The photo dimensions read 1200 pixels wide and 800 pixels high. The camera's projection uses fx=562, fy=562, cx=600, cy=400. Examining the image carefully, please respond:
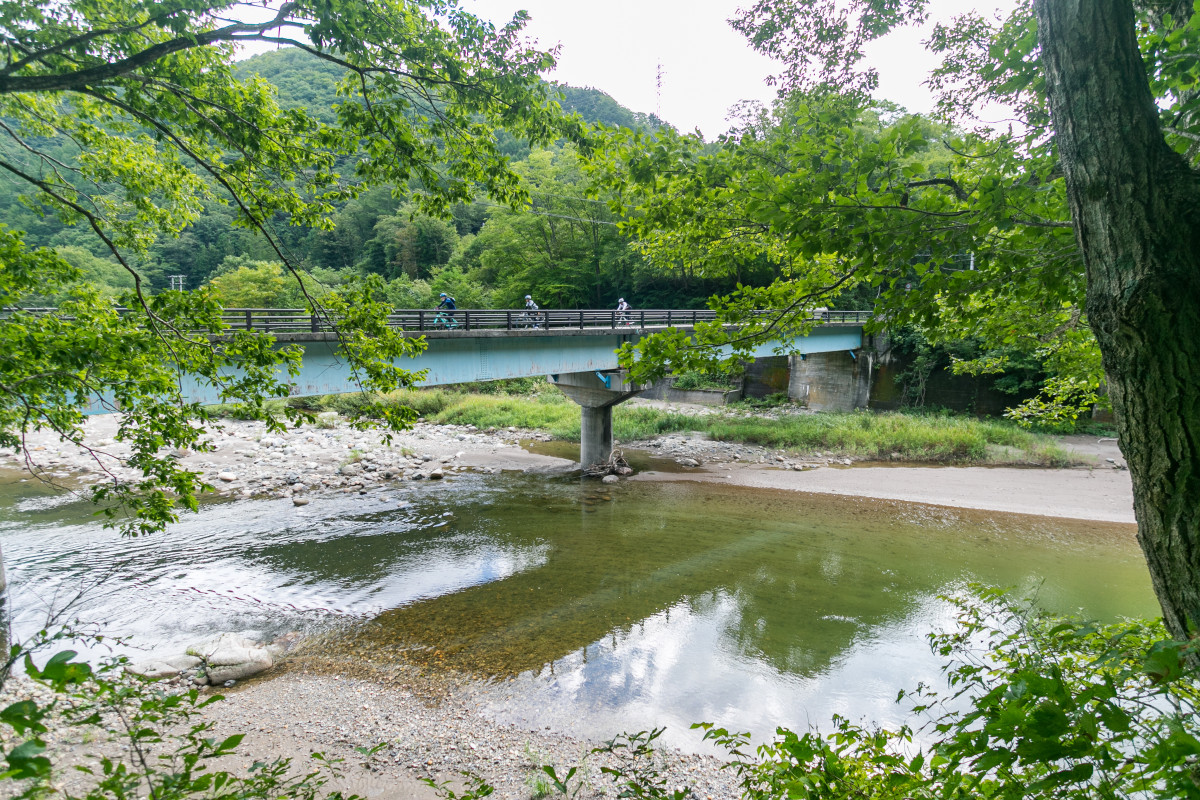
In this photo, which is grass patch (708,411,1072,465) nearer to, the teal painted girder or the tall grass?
the tall grass

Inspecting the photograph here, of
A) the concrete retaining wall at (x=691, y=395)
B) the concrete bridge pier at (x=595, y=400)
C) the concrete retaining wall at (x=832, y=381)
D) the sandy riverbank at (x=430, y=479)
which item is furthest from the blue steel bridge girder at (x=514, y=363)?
the concrete retaining wall at (x=832, y=381)

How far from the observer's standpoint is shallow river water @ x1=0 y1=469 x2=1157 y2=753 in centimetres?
770

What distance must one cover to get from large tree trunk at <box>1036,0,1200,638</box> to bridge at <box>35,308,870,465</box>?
8.33m

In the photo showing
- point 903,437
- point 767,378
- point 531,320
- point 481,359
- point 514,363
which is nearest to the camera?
point 481,359

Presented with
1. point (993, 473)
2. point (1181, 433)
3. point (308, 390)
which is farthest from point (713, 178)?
point (993, 473)

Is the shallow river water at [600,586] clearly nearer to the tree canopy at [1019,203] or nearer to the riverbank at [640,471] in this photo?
the riverbank at [640,471]

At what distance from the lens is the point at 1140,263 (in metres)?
2.37

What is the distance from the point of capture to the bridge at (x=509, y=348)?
12.3 m

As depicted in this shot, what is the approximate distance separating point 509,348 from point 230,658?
10897mm

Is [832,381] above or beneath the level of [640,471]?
above

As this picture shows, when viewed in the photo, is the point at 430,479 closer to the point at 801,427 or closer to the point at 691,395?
the point at 801,427

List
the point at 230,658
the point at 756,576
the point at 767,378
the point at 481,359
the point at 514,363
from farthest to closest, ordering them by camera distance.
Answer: the point at 767,378
the point at 514,363
the point at 481,359
the point at 756,576
the point at 230,658

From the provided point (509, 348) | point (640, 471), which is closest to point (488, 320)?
point (509, 348)

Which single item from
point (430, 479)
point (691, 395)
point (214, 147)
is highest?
point (214, 147)
